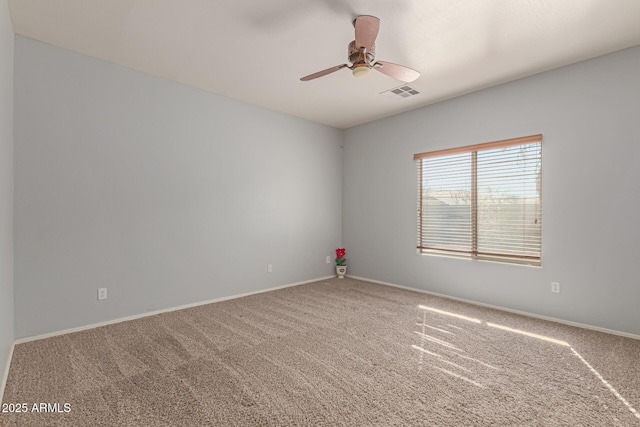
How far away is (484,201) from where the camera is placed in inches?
154

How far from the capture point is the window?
11.5ft

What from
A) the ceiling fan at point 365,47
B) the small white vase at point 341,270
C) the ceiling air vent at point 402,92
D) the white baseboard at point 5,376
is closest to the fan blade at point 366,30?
the ceiling fan at point 365,47

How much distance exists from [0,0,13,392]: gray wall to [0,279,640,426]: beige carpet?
12.2 inches

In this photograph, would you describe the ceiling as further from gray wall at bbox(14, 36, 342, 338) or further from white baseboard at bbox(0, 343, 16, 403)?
white baseboard at bbox(0, 343, 16, 403)

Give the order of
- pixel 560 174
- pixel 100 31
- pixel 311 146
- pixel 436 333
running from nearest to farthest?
pixel 100 31 → pixel 436 333 → pixel 560 174 → pixel 311 146

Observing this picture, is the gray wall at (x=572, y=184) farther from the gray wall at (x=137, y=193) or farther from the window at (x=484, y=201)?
the gray wall at (x=137, y=193)

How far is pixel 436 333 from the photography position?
2.99 m

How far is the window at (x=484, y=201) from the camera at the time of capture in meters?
3.51

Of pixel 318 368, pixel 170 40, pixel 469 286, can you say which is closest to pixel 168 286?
pixel 318 368

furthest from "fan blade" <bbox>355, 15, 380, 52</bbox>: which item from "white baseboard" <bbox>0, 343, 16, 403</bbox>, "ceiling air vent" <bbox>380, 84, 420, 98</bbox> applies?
"white baseboard" <bbox>0, 343, 16, 403</bbox>

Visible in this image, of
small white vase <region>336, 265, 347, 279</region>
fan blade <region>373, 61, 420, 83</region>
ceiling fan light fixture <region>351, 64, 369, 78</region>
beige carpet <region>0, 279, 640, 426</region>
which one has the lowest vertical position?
beige carpet <region>0, 279, 640, 426</region>

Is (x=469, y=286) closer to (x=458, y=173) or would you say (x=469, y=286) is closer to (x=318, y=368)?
(x=458, y=173)

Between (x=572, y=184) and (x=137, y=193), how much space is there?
4617mm

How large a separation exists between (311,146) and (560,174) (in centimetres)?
341
